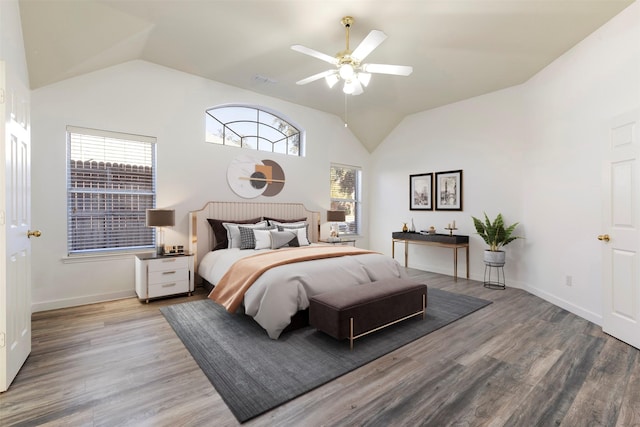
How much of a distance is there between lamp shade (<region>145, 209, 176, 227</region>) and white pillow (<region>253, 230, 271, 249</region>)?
1.10m

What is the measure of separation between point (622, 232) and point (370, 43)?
9.39ft

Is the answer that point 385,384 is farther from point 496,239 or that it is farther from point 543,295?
point 496,239

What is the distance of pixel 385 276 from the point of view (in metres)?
3.54

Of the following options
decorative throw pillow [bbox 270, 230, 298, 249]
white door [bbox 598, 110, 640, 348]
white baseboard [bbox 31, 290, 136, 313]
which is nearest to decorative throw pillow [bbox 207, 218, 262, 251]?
decorative throw pillow [bbox 270, 230, 298, 249]

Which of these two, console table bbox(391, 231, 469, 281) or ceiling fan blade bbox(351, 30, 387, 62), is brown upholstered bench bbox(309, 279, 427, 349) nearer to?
console table bbox(391, 231, 469, 281)

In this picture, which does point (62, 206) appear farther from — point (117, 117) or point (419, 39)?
point (419, 39)

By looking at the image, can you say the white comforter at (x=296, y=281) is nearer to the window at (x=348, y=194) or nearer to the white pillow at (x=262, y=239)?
the white pillow at (x=262, y=239)

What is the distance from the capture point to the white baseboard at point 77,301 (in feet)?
10.9

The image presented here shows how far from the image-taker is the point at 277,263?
2977 millimetres

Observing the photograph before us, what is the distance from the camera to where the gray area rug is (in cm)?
190

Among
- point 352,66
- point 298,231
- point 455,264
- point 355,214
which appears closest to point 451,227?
point 455,264

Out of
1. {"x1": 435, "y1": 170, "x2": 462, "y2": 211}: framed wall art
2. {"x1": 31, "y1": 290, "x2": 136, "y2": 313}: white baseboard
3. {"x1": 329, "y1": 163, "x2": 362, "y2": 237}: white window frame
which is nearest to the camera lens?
{"x1": 31, "y1": 290, "x2": 136, "y2": 313}: white baseboard

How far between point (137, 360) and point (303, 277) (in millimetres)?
1485

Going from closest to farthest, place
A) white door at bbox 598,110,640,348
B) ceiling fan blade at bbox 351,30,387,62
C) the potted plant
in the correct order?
ceiling fan blade at bbox 351,30,387,62
white door at bbox 598,110,640,348
the potted plant
